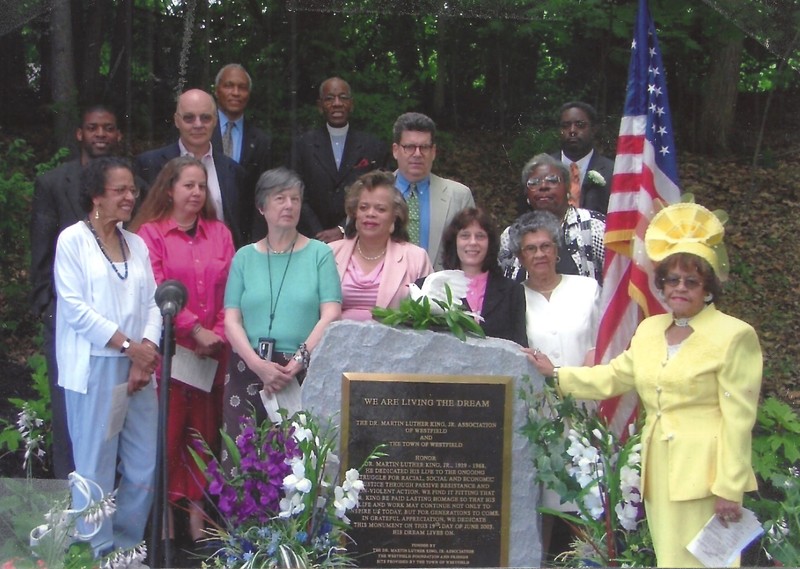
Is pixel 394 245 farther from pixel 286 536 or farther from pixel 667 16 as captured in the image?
pixel 667 16

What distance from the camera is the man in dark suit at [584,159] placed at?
7125 mm

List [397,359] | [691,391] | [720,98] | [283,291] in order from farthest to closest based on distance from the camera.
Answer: [720,98] → [283,291] → [397,359] → [691,391]

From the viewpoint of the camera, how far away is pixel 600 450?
5.23m

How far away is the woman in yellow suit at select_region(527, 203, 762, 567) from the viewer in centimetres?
467

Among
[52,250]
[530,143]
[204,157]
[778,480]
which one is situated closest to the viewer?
[778,480]

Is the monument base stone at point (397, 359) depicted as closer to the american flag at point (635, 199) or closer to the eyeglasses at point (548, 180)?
the american flag at point (635, 199)

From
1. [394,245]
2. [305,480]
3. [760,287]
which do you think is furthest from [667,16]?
[305,480]

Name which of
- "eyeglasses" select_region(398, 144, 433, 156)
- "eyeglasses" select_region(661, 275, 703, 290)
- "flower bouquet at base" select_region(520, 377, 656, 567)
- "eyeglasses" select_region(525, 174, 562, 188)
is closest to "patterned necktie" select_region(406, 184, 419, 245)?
"eyeglasses" select_region(398, 144, 433, 156)

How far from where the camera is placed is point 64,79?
32.2ft

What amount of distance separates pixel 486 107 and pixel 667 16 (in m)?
1.73

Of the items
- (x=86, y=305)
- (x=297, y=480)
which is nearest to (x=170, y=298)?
(x=297, y=480)

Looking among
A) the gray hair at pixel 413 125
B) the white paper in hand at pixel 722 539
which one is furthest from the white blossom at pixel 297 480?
the gray hair at pixel 413 125

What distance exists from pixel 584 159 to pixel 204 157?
7.70 ft

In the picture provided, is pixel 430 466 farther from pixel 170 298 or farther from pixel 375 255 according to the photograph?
pixel 170 298
